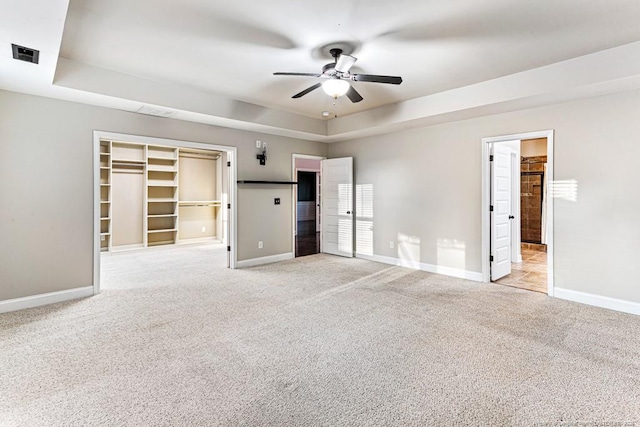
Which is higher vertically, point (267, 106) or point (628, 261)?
point (267, 106)

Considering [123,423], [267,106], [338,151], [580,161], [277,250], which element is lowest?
[123,423]

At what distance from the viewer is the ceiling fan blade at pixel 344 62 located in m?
3.18

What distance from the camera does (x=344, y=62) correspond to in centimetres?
325

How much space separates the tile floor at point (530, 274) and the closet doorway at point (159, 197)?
17.8ft

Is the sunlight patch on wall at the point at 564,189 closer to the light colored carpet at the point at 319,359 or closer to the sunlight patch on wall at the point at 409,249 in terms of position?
Answer: the light colored carpet at the point at 319,359

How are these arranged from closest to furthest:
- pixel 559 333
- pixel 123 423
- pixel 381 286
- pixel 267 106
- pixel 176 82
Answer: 1. pixel 123 423
2. pixel 559 333
3. pixel 176 82
4. pixel 381 286
5. pixel 267 106

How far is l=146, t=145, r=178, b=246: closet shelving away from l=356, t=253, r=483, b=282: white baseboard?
4.98m

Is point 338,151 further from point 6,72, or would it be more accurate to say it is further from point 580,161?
point 6,72

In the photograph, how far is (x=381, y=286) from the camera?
4730mm

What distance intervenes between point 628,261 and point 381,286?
2.83 metres

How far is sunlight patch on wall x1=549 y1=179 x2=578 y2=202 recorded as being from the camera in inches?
159

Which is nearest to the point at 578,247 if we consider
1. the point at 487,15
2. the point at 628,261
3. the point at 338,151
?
the point at 628,261

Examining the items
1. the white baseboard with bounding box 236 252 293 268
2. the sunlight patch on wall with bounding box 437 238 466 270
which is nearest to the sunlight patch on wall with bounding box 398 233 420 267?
the sunlight patch on wall with bounding box 437 238 466 270

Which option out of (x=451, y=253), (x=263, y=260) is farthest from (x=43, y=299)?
(x=451, y=253)
